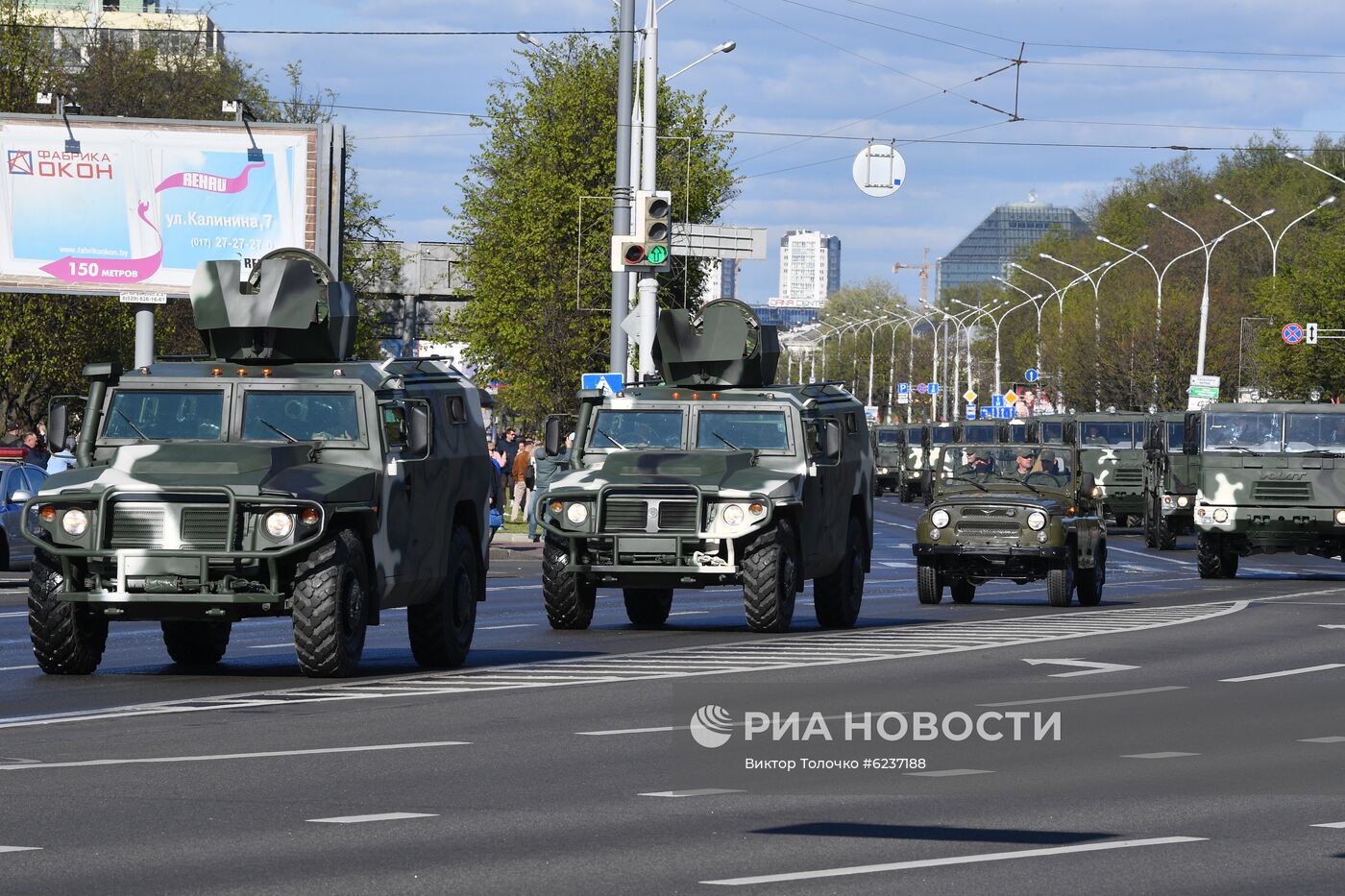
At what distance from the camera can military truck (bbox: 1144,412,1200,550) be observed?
41438mm

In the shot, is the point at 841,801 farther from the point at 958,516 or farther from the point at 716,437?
the point at 958,516

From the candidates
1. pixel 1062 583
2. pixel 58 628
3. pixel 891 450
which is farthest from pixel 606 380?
pixel 891 450

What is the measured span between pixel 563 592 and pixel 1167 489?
23810mm

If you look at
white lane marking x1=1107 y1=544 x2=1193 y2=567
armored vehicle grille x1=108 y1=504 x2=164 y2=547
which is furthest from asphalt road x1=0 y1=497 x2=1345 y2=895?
white lane marking x1=1107 y1=544 x2=1193 y2=567

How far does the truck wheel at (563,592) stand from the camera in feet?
65.3

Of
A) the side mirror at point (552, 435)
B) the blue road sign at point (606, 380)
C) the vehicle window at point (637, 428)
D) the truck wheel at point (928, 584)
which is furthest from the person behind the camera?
the blue road sign at point (606, 380)

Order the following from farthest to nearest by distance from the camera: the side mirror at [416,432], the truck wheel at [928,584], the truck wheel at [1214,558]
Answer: the truck wheel at [1214,558], the truck wheel at [928,584], the side mirror at [416,432]

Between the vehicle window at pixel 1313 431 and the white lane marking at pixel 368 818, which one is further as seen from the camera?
the vehicle window at pixel 1313 431

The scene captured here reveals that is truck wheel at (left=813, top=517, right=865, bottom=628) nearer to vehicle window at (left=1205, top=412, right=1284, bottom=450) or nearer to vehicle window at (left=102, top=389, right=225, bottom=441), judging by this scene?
vehicle window at (left=102, top=389, right=225, bottom=441)

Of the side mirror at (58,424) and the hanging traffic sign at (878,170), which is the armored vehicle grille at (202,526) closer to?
the side mirror at (58,424)

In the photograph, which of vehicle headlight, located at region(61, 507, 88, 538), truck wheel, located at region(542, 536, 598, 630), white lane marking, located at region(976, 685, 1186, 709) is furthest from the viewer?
truck wheel, located at region(542, 536, 598, 630)

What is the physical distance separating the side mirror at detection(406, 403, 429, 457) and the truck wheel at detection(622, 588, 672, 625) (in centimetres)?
586

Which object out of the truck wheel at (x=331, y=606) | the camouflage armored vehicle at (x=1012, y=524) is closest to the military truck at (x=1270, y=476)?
the camouflage armored vehicle at (x=1012, y=524)

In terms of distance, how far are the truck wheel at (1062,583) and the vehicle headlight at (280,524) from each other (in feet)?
40.4
